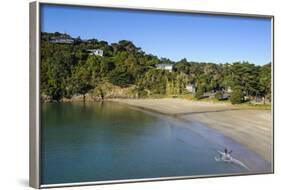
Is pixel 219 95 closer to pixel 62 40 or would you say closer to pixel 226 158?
pixel 226 158

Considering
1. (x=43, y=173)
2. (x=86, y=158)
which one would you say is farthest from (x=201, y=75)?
(x=43, y=173)

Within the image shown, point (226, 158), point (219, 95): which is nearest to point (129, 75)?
point (219, 95)

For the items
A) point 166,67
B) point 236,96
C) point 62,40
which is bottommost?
point 236,96

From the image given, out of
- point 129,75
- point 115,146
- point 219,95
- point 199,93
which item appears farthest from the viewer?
point 219,95

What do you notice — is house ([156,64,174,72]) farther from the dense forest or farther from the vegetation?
the vegetation

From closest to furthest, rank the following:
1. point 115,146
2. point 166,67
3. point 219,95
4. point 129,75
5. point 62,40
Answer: point 62,40 < point 115,146 < point 129,75 < point 166,67 < point 219,95

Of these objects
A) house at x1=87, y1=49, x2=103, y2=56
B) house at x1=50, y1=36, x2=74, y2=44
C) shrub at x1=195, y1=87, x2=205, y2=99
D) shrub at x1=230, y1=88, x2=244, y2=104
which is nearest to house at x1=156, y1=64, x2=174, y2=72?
shrub at x1=195, y1=87, x2=205, y2=99
